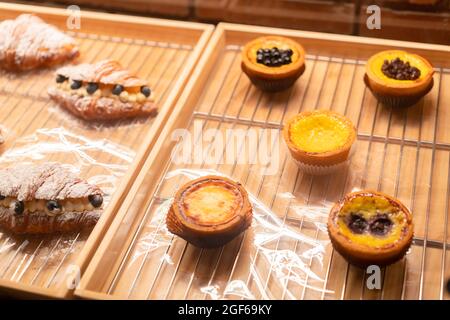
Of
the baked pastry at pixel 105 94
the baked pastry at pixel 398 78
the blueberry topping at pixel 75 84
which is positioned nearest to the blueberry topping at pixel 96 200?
the baked pastry at pixel 105 94

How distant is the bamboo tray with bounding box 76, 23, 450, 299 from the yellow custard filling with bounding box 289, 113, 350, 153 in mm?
115

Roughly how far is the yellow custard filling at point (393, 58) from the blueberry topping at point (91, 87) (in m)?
1.14

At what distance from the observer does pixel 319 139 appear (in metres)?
2.16

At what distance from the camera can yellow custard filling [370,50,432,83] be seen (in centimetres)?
233

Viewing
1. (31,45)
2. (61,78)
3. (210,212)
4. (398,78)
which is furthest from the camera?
(31,45)

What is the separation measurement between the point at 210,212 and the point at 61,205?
542 mm

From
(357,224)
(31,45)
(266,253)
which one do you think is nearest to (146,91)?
(31,45)

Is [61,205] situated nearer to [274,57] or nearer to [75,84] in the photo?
[75,84]

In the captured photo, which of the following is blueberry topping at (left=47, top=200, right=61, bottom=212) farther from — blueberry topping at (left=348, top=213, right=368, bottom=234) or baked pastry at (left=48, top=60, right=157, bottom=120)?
blueberry topping at (left=348, top=213, right=368, bottom=234)

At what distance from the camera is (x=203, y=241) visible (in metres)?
1.86

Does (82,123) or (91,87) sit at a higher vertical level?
(91,87)

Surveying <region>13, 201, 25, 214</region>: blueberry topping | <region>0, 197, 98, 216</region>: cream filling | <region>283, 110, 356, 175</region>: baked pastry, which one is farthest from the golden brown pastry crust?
<region>13, 201, 25, 214</region>: blueberry topping

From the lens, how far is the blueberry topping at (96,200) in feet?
6.73

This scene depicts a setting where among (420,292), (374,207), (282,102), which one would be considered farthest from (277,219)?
(282,102)
